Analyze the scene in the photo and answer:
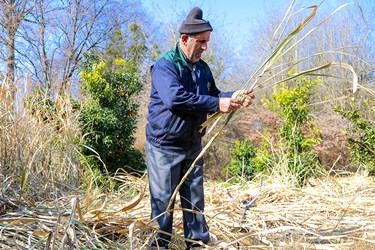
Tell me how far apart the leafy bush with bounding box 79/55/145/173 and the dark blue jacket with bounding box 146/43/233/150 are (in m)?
3.41

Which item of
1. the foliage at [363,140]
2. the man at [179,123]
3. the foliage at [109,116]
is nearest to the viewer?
the man at [179,123]

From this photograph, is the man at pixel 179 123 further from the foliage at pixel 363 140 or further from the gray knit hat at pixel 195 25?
the foliage at pixel 363 140

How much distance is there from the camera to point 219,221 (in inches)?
112

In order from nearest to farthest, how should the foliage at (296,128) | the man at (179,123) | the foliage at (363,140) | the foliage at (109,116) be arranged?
the man at (179,123)
the foliage at (363,140)
the foliage at (296,128)
the foliage at (109,116)

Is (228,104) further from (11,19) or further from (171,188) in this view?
(11,19)

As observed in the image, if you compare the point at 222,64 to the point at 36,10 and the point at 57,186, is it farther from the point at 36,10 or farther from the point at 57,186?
the point at 57,186

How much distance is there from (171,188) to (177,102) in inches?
21.3

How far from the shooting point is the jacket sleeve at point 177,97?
2059 millimetres

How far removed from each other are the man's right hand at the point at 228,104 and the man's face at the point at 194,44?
0.40m

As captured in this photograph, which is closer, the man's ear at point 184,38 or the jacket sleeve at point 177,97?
the jacket sleeve at point 177,97

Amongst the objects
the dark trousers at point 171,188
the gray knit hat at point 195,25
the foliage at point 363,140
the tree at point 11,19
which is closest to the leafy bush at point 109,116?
the foliage at point 363,140

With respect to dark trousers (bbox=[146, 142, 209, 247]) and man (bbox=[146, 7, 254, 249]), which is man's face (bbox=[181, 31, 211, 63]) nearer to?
man (bbox=[146, 7, 254, 249])

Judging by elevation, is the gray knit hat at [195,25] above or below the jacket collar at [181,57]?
above

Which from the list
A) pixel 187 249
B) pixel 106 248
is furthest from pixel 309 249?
pixel 106 248
